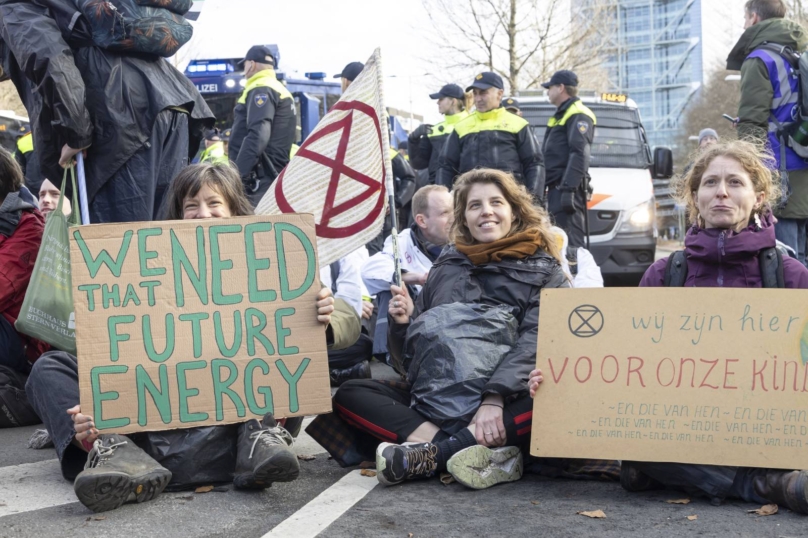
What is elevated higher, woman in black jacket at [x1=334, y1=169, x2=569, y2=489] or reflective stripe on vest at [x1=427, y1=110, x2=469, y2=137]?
reflective stripe on vest at [x1=427, y1=110, x2=469, y2=137]

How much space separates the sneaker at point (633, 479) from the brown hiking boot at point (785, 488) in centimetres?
37

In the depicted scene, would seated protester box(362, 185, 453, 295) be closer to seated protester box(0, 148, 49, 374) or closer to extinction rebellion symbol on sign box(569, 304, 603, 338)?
seated protester box(0, 148, 49, 374)

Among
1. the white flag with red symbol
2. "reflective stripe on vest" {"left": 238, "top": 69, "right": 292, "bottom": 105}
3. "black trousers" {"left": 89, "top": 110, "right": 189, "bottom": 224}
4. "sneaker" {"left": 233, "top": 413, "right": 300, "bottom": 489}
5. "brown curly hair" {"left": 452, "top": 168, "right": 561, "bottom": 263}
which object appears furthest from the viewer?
"reflective stripe on vest" {"left": 238, "top": 69, "right": 292, "bottom": 105}

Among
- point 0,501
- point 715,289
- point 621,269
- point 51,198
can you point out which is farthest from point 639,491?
point 621,269

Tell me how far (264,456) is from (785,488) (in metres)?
1.72

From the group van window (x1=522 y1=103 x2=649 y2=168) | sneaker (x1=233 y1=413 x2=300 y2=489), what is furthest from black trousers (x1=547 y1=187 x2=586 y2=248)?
sneaker (x1=233 y1=413 x2=300 y2=489)

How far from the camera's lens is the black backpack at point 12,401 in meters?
4.96

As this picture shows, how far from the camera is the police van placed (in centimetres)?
1055

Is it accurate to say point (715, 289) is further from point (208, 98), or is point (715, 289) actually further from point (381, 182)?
point (208, 98)

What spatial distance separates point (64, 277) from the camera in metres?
4.27

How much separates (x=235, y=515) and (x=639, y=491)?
1.42 meters

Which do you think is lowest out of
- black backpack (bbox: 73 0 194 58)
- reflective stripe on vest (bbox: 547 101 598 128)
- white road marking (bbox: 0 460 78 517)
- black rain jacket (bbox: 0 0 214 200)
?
white road marking (bbox: 0 460 78 517)

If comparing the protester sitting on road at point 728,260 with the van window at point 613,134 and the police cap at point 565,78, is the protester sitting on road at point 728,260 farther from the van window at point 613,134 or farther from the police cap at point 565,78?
the van window at point 613,134

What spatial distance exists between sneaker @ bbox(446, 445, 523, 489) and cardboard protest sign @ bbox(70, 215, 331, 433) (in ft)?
1.80
